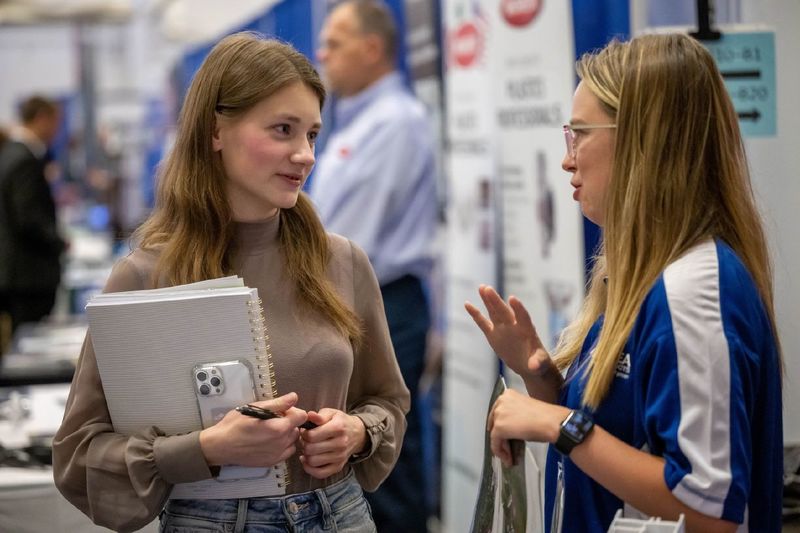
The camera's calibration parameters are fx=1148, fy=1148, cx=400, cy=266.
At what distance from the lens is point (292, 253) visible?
1.91 m

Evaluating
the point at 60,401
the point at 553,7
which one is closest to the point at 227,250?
the point at 553,7

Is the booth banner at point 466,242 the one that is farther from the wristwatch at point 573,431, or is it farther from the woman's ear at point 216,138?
the wristwatch at point 573,431

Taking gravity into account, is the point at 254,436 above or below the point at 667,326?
below

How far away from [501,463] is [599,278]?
0.35m

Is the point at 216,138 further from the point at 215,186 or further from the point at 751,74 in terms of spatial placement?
the point at 751,74

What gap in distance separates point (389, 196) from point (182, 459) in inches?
113

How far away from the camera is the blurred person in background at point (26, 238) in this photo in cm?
718

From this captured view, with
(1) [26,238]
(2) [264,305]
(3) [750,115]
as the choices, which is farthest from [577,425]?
(1) [26,238]

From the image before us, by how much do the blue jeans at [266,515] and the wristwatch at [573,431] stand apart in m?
0.44

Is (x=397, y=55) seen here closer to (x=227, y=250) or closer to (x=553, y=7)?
(x=553, y=7)

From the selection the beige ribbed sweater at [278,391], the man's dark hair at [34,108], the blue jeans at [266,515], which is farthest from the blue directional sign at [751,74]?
the man's dark hair at [34,108]

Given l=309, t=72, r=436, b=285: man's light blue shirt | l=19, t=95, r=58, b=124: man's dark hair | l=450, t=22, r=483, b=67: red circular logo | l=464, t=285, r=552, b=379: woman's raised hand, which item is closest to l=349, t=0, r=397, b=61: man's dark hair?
l=309, t=72, r=436, b=285: man's light blue shirt

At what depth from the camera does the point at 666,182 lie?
1607 millimetres

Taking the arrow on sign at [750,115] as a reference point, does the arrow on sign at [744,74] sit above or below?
above
